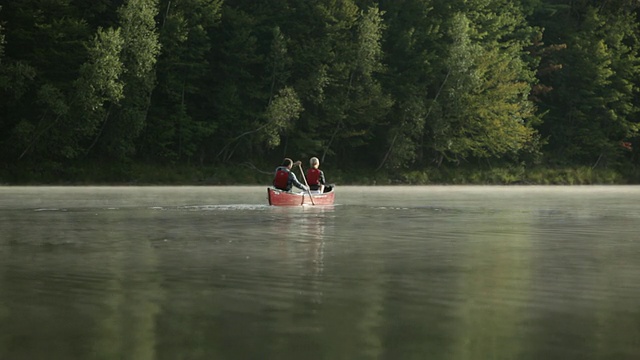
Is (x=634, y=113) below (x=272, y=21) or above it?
below

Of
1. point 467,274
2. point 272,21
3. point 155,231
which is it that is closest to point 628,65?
point 272,21

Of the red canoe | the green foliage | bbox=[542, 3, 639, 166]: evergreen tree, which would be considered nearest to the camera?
the red canoe

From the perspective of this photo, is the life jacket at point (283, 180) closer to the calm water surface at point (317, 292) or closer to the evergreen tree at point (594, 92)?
the calm water surface at point (317, 292)

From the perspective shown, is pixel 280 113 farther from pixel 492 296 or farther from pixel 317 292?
pixel 492 296

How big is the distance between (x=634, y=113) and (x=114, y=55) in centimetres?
5190

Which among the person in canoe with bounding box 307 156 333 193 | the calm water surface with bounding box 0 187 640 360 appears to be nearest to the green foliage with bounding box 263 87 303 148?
the person in canoe with bounding box 307 156 333 193

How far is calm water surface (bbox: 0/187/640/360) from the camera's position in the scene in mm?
9055

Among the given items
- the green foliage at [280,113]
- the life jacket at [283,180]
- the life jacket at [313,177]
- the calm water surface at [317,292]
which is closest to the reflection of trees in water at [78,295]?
the calm water surface at [317,292]

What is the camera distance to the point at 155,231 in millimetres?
23469

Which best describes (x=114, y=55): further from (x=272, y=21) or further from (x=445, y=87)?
(x=445, y=87)

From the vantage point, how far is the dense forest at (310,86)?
67.8 m

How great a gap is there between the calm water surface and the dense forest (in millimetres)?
43531

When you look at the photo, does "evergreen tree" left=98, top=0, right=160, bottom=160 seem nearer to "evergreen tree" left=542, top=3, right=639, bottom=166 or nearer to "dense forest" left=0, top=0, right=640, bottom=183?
"dense forest" left=0, top=0, right=640, bottom=183

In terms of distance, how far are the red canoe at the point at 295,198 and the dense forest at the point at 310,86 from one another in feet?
97.9
